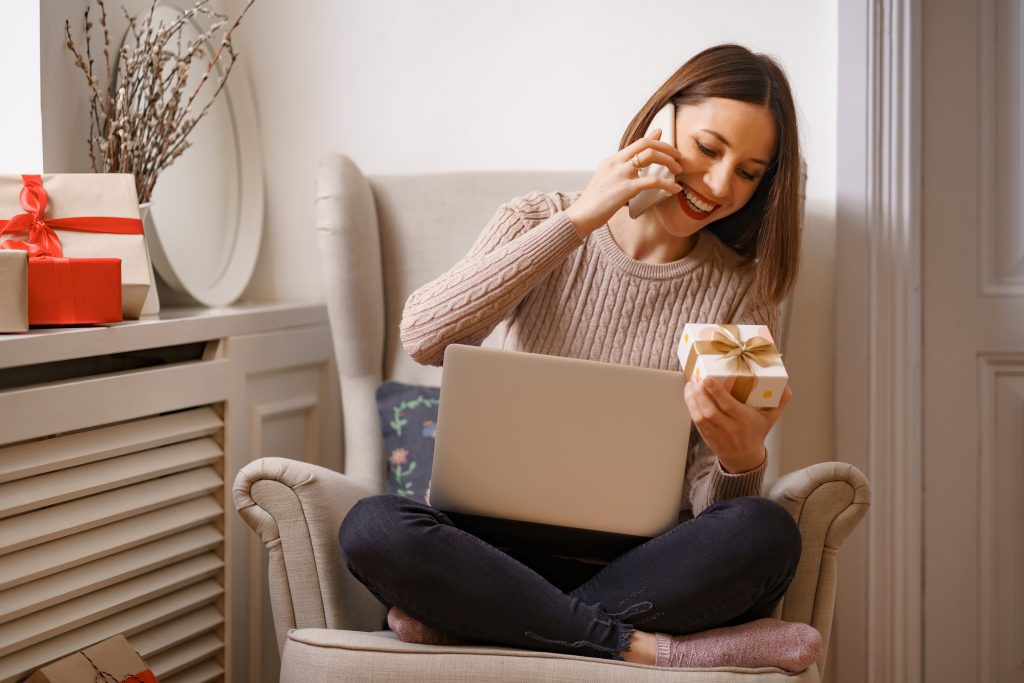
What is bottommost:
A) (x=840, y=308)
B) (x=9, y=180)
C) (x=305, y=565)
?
(x=305, y=565)

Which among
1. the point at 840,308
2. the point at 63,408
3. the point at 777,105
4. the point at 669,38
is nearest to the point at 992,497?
the point at 840,308

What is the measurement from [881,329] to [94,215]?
128cm

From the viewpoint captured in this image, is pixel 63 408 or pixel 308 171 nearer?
pixel 63 408

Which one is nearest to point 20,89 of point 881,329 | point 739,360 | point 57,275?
point 57,275

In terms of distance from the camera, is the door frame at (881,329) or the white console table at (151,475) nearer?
the white console table at (151,475)

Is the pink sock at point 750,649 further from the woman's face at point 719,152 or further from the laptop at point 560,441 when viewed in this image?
the woman's face at point 719,152

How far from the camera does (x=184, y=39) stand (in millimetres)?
1778

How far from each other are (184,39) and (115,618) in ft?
3.48

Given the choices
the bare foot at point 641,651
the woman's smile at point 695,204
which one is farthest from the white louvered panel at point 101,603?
the woman's smile at point 695,204

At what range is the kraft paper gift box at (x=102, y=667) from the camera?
3.93 ft

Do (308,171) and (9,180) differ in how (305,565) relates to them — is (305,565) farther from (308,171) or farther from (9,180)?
(308,171)

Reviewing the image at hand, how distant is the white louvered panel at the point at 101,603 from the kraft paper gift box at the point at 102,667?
0.04 m

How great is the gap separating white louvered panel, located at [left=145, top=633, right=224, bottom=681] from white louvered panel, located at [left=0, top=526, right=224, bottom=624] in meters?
0.14

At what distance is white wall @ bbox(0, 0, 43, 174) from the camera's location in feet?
4.81
